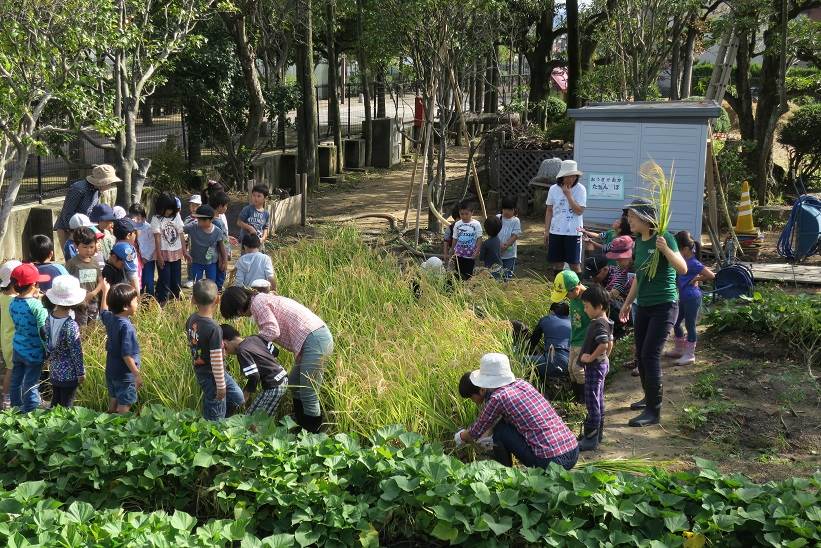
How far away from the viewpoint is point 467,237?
967 centimetres

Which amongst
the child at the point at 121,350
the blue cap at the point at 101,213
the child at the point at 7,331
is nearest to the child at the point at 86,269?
the blue cap at the point at 101,213

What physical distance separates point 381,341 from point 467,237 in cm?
255

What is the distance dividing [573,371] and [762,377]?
1.77m

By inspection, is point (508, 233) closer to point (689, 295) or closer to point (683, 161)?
point (689, 295)

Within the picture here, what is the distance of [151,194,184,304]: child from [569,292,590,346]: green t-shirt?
428cm

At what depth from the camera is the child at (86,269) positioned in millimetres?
7734

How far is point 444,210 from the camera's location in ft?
51.8

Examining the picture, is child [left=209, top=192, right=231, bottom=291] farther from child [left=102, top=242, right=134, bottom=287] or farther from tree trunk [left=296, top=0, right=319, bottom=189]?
tree trunk [left=296, top=0, right=319, bottom=189]

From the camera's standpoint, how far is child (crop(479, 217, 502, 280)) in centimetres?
958

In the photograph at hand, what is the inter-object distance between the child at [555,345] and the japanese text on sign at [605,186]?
14.6ft

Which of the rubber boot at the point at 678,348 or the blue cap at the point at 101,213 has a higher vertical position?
the blue cap at the point at 101,213

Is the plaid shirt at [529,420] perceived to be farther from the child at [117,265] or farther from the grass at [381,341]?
the child at [117,265]

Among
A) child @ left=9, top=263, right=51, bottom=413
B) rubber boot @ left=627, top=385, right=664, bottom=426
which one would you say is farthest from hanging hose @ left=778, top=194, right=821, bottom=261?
child @ left=9, top=263, right=51, bottom=413

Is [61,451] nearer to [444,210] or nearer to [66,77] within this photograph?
[66,77]
